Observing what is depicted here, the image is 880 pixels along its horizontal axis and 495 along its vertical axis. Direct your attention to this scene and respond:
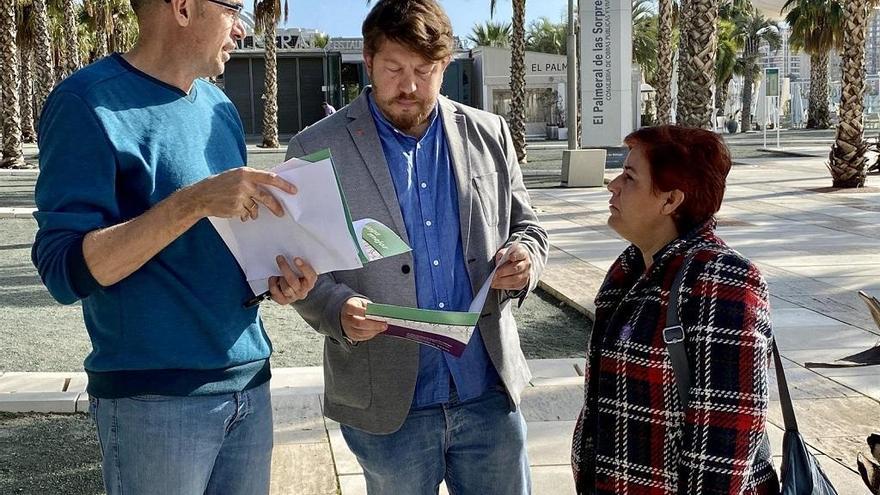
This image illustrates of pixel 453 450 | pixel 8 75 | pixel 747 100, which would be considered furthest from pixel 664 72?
pixel 747 100

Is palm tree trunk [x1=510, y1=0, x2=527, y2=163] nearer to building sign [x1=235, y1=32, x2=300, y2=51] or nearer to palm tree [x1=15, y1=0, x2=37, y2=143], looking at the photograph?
palm tree [x1=15, y1=0, x2=37, y2=143]

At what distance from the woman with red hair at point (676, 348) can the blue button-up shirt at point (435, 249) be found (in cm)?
34

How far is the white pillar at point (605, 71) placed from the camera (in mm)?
22656

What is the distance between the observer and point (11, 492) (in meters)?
4.61

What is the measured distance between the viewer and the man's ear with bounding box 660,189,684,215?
2.51m

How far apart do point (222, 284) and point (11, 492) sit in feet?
9.86

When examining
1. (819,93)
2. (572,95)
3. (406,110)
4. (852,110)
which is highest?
(819,93)

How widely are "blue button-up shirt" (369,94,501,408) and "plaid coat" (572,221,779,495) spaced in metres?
0.34

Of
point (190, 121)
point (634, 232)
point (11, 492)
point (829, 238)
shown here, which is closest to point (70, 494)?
point (11, 492)

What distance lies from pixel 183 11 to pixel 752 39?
6469cm

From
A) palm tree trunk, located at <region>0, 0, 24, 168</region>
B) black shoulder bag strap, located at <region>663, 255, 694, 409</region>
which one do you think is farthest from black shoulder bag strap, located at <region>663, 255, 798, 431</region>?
palm tree trunk, located at <region>0, 0, 24, 168</region>

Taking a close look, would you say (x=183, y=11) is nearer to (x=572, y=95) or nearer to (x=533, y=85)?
(x=572, y=95)

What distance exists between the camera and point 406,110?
A: 2680 millimetres

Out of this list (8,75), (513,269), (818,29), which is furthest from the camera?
(818,29)
